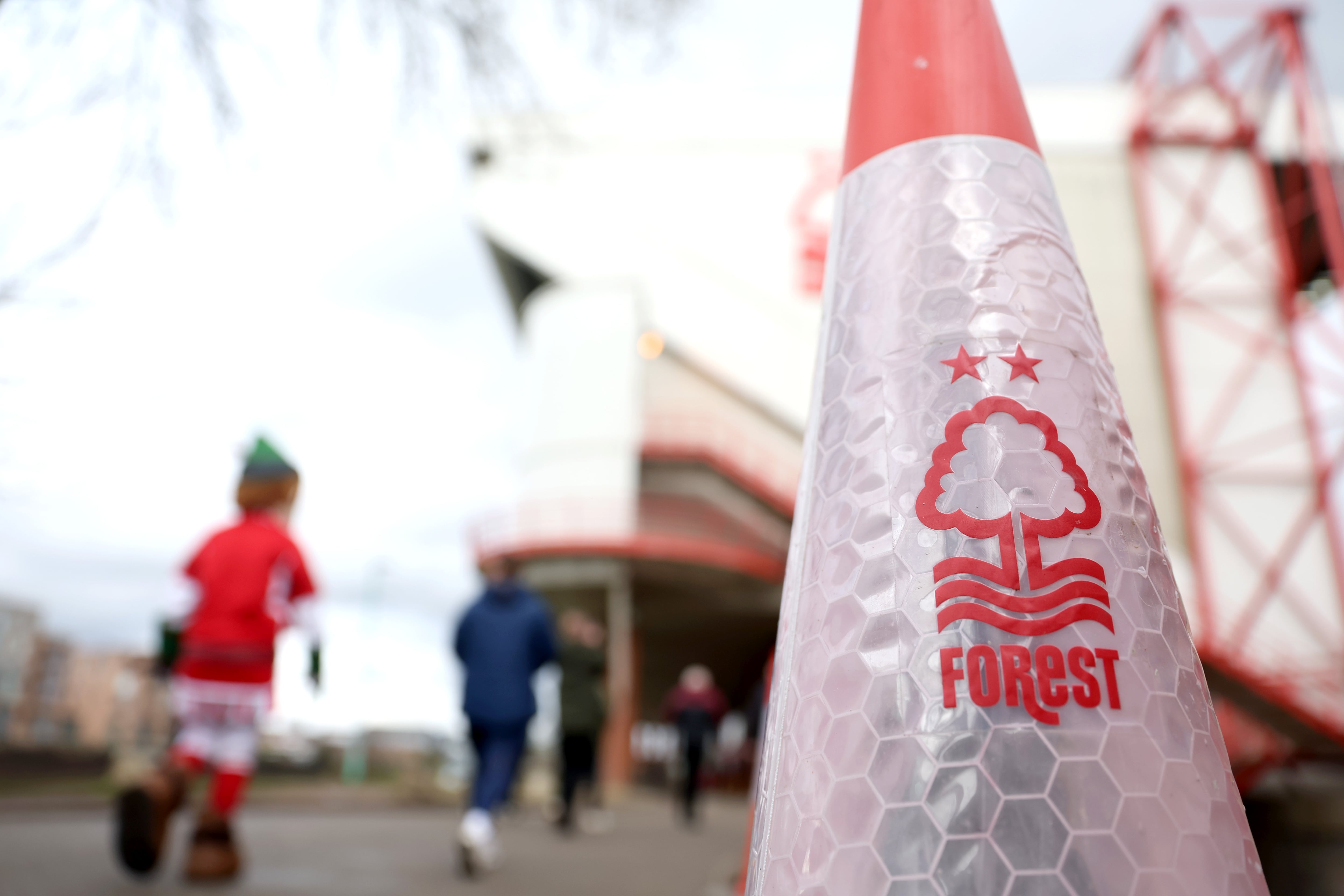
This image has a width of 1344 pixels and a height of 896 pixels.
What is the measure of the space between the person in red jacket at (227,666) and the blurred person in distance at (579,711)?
3.55 meters

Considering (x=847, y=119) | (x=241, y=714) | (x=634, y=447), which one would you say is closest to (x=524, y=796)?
(x=634, y=447)

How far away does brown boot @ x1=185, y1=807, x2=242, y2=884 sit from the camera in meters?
3.34

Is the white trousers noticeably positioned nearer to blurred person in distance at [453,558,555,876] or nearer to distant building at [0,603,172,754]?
distant building at [0,603,172,754]

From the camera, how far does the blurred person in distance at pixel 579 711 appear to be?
22.8 ft

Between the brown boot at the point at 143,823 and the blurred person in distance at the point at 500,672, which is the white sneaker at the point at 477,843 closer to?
the blurred person in distance at the point at 500,672

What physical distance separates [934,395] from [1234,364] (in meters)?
17.2

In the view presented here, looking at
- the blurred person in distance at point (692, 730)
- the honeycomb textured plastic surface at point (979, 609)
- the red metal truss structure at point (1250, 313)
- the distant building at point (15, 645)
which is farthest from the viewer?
the red metal truss structure at point (1250, 313)

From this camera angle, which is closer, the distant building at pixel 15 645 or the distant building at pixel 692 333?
the distant building at pixel 15 645

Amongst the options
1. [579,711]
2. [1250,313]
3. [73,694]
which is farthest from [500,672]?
[73,694]

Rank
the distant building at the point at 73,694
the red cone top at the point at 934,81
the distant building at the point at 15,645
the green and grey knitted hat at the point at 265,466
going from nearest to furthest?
1. the red cone top at the point at 934,81
2. the green and grey knitted hat at the point at 265,466
3. the distant building at the point at 15,645
4. the distant building at the point at 73,694

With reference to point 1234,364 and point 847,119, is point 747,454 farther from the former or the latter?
point 847,119

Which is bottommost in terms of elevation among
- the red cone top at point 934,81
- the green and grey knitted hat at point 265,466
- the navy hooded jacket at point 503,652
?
the navy hooded jacket at point 503,652

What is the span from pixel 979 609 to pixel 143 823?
10.6ft

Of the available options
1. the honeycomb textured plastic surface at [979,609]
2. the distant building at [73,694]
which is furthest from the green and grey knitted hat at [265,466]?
the honeycomb textured plastic surface at [979,609]
